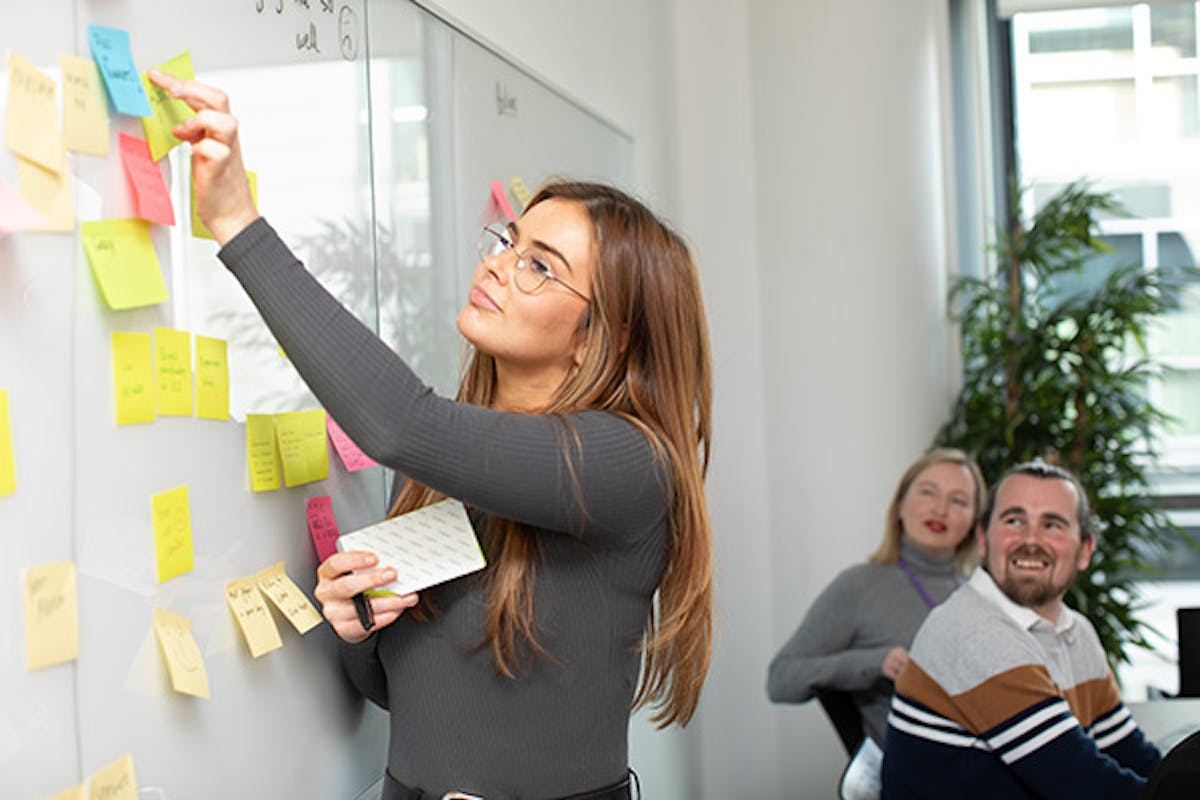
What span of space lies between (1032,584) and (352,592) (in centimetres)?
155

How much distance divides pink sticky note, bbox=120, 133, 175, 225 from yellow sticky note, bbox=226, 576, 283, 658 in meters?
0.41

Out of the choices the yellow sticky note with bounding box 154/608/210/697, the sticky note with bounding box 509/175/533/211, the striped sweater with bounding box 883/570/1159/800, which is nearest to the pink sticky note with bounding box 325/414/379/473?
the yellow sticky note with bounding box 154/608/210/697

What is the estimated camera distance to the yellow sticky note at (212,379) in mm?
1352

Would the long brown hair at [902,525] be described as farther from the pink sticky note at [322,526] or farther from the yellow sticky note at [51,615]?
the yellow sticky note at [51,615]

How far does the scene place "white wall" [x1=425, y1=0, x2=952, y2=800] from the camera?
14.1ft

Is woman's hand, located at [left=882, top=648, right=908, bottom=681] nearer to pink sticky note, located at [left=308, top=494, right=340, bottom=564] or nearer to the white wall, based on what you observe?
the white wall

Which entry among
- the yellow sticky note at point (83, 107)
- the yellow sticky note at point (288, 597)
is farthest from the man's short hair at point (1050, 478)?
the yellow sticky note at point (83, 107)

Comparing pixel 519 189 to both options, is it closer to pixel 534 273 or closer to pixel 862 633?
pixel 534 273

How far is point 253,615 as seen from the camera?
1.45 meters

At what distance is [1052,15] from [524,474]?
4.49 metres

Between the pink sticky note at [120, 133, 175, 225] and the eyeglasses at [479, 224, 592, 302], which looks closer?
the pink sticky note at [120, 133, 175, 225]

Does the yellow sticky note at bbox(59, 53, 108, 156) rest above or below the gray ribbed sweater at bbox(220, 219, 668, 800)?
above

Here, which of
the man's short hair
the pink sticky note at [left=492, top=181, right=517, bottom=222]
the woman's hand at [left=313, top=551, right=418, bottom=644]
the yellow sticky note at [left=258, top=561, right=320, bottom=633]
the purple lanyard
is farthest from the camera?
the purple lanyard

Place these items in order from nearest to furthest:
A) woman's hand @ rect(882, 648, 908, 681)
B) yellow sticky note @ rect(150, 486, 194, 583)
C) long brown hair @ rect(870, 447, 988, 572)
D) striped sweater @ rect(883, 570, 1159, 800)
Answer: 1. yellow sticky note @ rect(150, 486, 194, 583)
2. striped sweater @ rect(883, 570, 1159, 800)
3. woman's hand @ rect(882, 648, 908, 681)
4. long brown hair @ rect(870, 447, 988, 572)
